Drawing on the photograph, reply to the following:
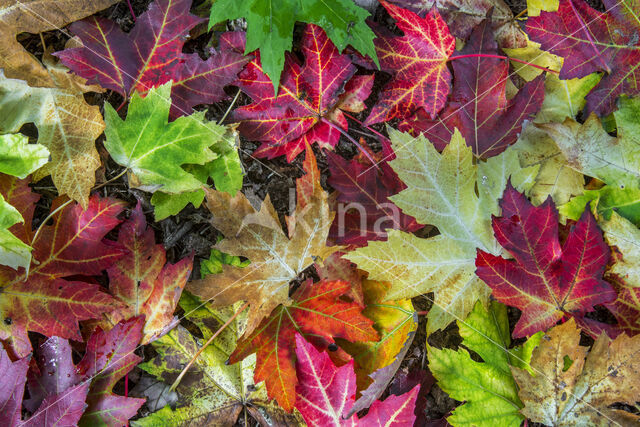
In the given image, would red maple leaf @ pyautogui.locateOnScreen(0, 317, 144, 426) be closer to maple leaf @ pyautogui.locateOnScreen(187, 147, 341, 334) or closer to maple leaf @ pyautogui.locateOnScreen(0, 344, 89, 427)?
maple leaf @ pyautogui.locateOnScreen(0, 344, 89, 427)

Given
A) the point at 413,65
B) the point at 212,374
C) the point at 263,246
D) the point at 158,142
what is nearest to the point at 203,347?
the point at 212,374

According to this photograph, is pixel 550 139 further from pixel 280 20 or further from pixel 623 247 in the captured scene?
pixel 280 20

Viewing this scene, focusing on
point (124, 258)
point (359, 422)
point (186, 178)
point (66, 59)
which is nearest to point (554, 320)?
point (359, 422)

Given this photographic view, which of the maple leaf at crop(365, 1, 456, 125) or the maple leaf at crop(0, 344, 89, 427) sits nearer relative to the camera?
the maple leaf at crop(0, 344, 89, 427)

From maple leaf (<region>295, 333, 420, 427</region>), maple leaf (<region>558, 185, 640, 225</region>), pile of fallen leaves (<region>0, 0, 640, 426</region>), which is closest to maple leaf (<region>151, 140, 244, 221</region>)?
pile of fallen leaves (<region>0, 0, 640, 426</region>)

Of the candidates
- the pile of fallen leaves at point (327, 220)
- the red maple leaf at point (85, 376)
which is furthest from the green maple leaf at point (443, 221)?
the red maple leaf at point (85, 376)

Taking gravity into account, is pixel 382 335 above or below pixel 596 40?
below

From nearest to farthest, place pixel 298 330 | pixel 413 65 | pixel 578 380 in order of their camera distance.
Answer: pixel 578 380, pixel 298 330, pixel 413 65
